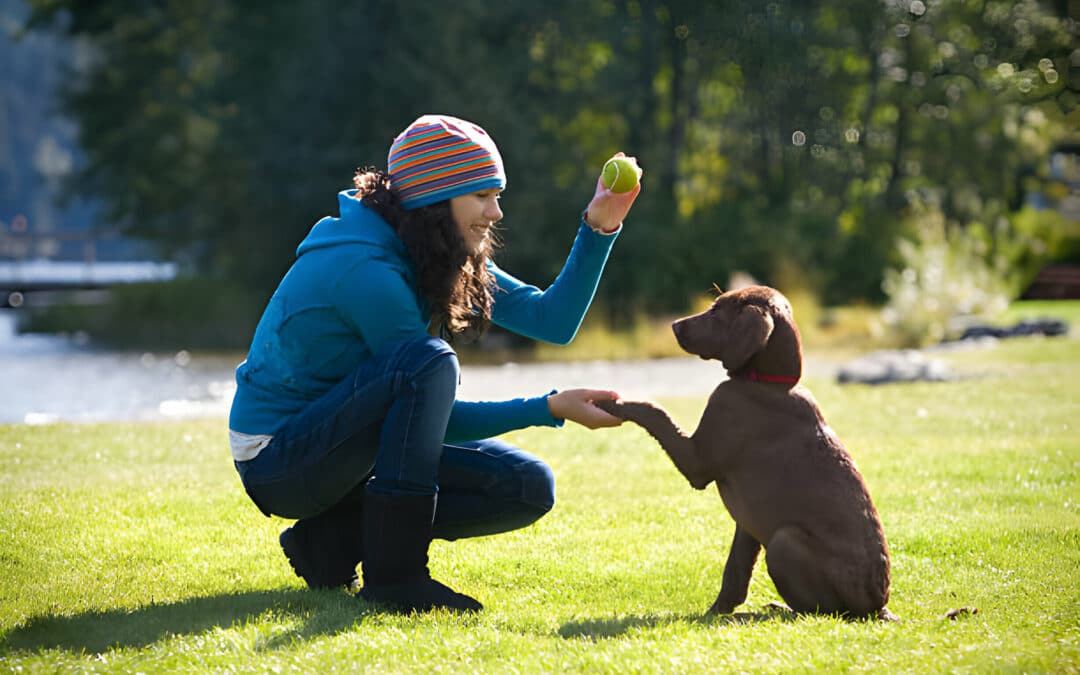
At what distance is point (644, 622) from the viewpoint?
4.07 meters

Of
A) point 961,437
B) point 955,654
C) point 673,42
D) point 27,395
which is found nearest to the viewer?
point 955,654

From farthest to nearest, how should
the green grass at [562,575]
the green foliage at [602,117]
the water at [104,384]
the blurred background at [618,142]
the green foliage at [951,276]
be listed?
1. the green foliage at [602,117]
2. the blurred background at [618,142]
3. the green foliage at [951,276]
4. the water at [104,384]
5. the green grass at [562,575]

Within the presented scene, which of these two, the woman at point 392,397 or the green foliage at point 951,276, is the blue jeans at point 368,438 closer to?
the woman at point 392,397

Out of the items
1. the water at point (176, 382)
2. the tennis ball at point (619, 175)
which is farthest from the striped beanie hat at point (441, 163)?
the water at point (176, 382)

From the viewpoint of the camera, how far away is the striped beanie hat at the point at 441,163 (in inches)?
164

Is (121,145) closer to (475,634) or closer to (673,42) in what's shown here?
(673,42)

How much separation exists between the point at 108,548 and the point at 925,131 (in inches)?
1045

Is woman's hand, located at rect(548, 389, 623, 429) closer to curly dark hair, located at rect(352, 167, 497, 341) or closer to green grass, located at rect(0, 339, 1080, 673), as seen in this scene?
curly dark hair, located at rect(352, 167, 497, 341)

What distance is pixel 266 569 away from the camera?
193 inches

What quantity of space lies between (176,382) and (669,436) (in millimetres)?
13228

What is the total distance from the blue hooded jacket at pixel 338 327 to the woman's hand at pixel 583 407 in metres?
0.05

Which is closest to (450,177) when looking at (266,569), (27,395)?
(266,569)

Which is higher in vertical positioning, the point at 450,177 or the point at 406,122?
the point at 406,122

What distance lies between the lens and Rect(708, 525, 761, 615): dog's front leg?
418 centimetres
